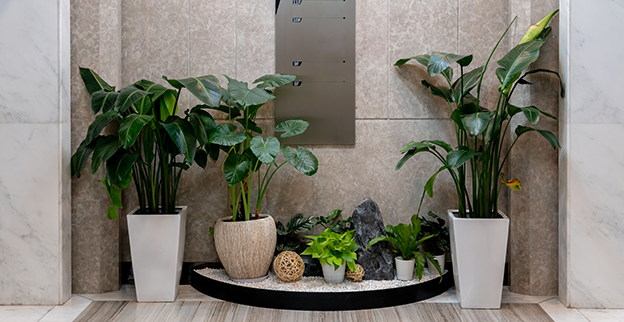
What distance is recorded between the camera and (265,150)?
2252 mm

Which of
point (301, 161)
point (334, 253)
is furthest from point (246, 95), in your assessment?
point (334, 253)

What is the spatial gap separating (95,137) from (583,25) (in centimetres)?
281

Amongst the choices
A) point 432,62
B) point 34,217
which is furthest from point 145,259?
point 432,62

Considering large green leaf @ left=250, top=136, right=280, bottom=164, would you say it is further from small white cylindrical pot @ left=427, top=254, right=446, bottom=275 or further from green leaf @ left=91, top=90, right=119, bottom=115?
small white cylindrical pot @ left=427, top=254, right=446, bottom=275

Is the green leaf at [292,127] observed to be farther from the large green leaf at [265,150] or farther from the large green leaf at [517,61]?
the large green leaf at [517,61]

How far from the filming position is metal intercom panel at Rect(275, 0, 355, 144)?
112 inches

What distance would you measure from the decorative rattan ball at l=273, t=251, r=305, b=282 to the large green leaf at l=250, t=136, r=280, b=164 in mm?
683

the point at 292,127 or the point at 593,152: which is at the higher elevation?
the point at 292,127

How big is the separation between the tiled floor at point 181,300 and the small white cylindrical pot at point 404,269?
0.19 meters

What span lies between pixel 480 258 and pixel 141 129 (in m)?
2.04

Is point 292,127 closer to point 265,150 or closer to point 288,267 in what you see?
point 265,150

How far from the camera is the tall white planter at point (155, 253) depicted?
2.47 metres

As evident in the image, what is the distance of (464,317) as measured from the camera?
2336 mm

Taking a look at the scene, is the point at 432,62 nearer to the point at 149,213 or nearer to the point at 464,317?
the point at 464,317
